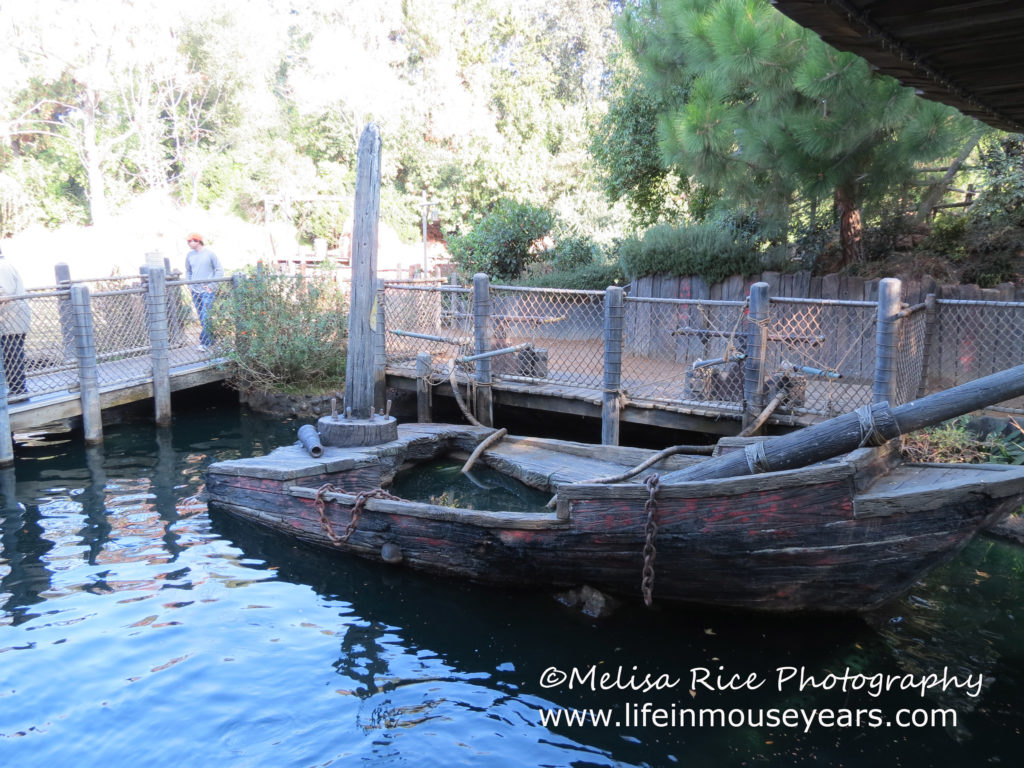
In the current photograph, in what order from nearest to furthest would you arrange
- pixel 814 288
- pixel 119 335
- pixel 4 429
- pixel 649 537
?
pixel 649 537 < pixel 4 429 < pixel 814 288 < pixel 119 335

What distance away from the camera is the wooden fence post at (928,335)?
704 cm

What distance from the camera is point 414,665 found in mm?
4852

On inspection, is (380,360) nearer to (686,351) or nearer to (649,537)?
(686,351)

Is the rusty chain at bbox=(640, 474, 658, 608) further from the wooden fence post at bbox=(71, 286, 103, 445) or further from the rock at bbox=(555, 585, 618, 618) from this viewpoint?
the wooden fence post at bbox=(71, 286, 103, 445)

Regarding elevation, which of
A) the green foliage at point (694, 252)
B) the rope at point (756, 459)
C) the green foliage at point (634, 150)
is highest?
the green foliage at point (634, 150)

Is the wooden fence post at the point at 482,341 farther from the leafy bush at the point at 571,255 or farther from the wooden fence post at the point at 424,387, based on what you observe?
the leafy bush at the point at 571,255

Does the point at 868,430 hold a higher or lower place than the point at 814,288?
lower

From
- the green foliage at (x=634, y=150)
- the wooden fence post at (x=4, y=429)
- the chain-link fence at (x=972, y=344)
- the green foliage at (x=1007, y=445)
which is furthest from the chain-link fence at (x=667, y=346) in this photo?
the green foliage at (x=634, y=150)

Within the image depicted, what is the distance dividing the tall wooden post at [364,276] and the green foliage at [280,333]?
152 inches

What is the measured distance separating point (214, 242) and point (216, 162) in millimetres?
4086

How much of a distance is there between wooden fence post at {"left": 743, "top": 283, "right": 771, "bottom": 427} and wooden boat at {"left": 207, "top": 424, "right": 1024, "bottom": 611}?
129cm

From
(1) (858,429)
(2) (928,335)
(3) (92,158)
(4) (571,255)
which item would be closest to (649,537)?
(1) (858,429)

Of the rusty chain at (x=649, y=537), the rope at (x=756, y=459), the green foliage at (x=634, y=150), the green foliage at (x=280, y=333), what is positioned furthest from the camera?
the green foliage at (x=634, y=150)

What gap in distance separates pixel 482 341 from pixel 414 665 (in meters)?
4.58
